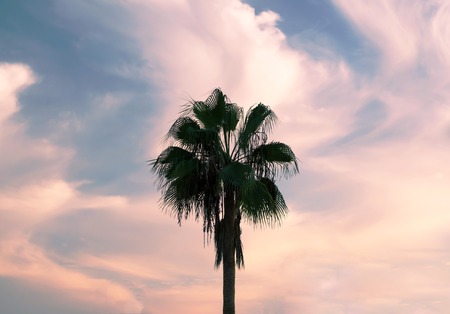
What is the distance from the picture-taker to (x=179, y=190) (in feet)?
100

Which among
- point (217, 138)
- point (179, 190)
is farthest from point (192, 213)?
point (217, 138)

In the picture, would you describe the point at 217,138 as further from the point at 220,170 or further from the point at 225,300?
the point at 225,300

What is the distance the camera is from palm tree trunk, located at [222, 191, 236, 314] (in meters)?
28.6

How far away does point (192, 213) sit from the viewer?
30.7m

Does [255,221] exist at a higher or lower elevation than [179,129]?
lower

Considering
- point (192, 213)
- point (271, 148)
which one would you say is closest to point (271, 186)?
point (271, 148)

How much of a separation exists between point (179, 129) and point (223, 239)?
5306 mm

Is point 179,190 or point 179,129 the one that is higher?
point 179,129

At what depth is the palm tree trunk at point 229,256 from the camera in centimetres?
2856

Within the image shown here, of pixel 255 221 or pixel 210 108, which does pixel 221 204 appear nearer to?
pixel 255 221

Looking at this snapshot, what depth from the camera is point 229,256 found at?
96.0ft

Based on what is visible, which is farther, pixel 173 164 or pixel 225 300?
pixel 173 164

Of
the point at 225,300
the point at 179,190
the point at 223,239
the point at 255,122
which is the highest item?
the point at 255,122

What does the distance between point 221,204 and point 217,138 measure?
2.67 m
